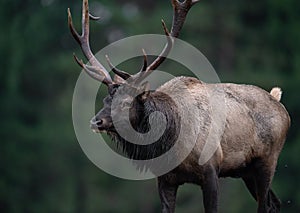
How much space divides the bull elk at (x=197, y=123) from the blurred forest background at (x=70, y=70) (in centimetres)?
1183

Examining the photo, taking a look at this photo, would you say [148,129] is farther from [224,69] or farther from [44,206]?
[44,206]

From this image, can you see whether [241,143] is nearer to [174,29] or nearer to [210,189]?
[210,189]

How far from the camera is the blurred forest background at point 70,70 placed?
21.7m

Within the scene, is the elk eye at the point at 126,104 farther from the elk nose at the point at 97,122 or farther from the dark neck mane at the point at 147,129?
the elk nose at the point at 97,122

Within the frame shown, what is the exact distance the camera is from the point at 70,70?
2270 cm

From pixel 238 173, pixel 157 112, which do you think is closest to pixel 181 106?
pixel 157 112

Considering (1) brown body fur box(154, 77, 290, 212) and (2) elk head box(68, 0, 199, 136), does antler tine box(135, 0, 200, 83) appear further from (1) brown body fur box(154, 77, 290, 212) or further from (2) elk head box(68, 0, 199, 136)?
(1) brown body fur box(154, 77, 290, 212)

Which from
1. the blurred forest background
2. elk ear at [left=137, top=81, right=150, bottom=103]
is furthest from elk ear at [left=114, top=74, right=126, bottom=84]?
the blurred forest background

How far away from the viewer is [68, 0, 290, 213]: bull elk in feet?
25.9

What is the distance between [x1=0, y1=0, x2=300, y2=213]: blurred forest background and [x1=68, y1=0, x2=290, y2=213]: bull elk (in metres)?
11.8

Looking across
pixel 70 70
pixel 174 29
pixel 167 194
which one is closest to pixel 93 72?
pixel 174 29

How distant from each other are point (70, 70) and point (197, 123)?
1487 centimetres

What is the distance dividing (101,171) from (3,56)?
13.6ft

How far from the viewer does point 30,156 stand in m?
22.9
